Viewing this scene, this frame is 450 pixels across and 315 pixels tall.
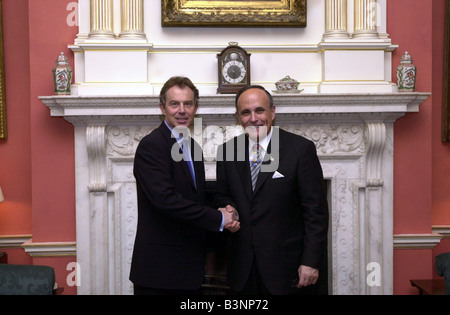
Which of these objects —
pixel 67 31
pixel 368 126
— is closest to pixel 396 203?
pixel 368 126

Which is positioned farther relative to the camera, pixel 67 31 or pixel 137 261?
pixel 67 31

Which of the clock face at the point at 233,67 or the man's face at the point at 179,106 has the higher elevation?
the clock face at the point at 233,67

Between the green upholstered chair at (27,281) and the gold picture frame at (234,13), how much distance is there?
6.86 feet

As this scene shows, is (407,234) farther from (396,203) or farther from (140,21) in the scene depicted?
(140,21)

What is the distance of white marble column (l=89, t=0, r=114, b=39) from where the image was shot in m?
4.18

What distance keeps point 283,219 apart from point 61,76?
2056 mm

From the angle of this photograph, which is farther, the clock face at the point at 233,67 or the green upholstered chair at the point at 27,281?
the clock face at the point at 233,67

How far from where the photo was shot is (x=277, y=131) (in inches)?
113

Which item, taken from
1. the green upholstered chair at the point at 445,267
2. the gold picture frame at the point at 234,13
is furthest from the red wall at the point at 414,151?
the green upholstered chair at the point at 445,267

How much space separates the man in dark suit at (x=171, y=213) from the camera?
106 inches

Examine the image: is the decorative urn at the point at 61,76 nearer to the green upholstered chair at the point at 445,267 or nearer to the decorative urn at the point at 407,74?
the decorative urn at the point at 407,74

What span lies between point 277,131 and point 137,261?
92 cm
